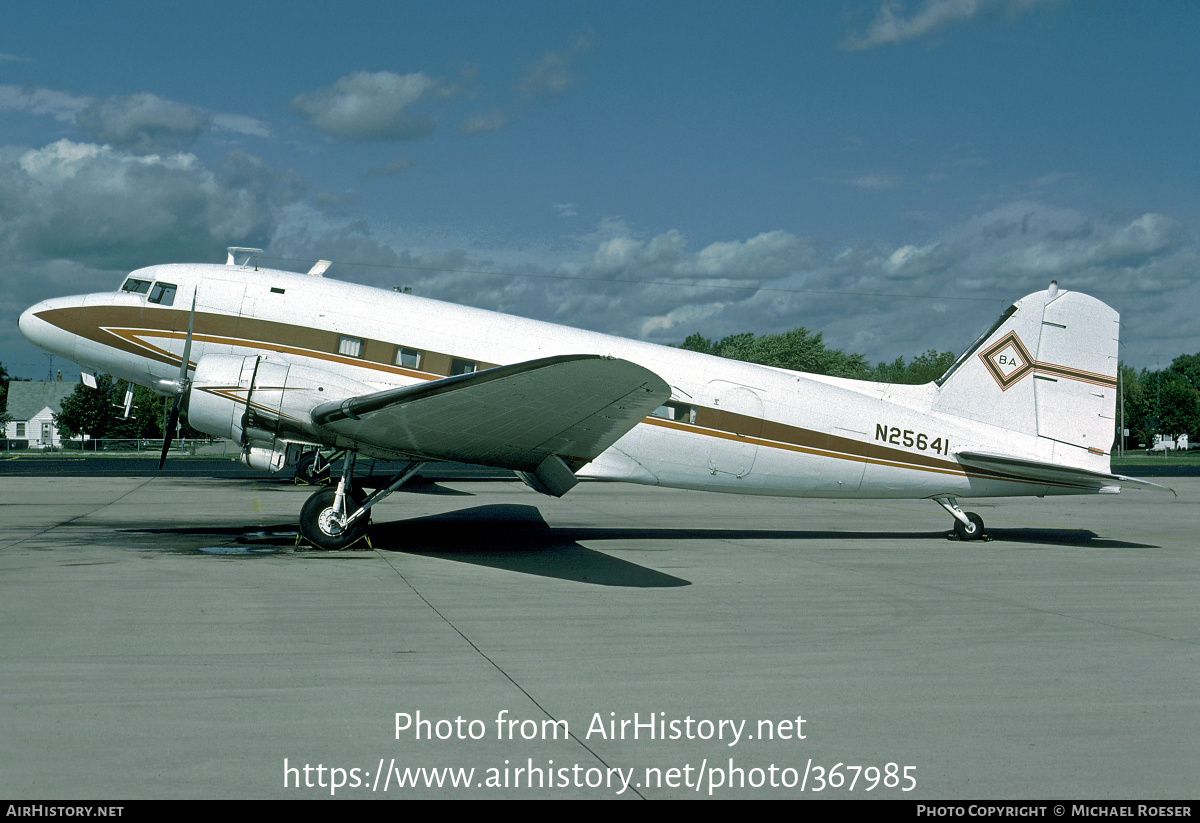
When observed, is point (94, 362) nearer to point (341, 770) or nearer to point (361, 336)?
point (361, 336)

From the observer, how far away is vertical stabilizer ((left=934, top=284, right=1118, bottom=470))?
1456 centimetres

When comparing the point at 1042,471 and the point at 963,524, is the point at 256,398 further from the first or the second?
the point at 1042,471

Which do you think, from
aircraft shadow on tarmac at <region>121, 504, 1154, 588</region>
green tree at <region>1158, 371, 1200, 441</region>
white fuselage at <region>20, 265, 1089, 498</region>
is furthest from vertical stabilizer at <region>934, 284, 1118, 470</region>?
green tree at <region>1158, 371, 1200, 441</region>

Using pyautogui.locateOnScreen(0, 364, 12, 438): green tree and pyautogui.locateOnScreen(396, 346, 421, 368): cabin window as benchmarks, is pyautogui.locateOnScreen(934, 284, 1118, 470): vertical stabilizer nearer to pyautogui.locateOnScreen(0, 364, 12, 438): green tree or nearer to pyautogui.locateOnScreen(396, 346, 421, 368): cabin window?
pyautogui.locateOnScreen(396, 346, 421, 368): cabin window

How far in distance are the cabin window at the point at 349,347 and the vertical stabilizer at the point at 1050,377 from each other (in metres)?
9.09

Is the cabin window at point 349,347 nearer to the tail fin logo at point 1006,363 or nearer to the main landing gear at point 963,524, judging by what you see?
the main landing gear at point 963,524

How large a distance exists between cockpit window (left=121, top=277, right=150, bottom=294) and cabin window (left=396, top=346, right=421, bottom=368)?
3.86m

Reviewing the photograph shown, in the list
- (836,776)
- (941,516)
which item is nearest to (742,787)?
(836,776)

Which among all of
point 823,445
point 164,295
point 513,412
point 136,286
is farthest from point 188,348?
point 823,445

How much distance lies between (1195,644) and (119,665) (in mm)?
8368

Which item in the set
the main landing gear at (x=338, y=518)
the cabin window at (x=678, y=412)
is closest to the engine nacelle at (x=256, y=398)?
the main landing gear at (x=338, y=518)

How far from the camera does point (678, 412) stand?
13.3 m

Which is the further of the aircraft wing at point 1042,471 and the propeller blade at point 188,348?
the aircraft wing at point 1042,471

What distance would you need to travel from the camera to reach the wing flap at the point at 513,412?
938 centimetres
